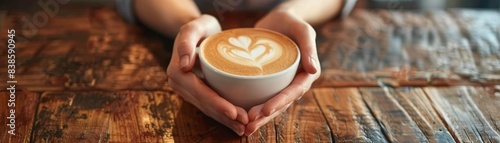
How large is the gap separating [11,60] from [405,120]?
0.83 m

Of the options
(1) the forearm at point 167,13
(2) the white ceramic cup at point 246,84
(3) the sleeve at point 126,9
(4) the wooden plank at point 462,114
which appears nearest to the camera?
(2) the white ceramic cup at point 246,84

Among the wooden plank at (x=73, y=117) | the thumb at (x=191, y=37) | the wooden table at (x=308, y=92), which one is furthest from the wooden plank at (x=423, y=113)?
the wooden plank at (x=73, y=117)

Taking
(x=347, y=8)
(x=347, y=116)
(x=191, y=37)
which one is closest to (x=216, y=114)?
(x=191, y=37)

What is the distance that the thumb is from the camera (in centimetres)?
91

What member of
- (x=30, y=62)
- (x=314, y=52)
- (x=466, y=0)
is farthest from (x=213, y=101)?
(x=466, y=0)

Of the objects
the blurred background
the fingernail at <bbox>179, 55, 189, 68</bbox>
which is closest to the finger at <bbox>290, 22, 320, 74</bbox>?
the fingernail at <bbox>179, 55, 189, 68</bbox>

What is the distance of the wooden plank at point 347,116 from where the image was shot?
938mm

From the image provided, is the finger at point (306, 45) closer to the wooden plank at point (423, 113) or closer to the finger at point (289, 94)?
the finger at point (289, 94)

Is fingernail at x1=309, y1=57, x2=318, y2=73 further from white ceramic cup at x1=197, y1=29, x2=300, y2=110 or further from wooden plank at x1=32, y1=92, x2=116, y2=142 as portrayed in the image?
wooden plank at x1=32, y1=92, x2=116, y2=142

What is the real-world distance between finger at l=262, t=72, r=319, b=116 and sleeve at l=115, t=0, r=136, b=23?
54 centimetres

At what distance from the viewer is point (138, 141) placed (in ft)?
2.95

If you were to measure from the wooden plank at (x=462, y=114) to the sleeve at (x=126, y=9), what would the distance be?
72 cm

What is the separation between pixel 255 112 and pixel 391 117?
28 cm

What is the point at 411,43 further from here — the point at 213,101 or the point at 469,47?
the point at 213,101
